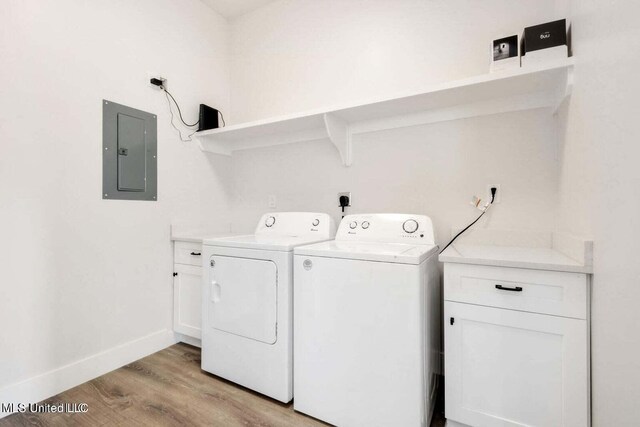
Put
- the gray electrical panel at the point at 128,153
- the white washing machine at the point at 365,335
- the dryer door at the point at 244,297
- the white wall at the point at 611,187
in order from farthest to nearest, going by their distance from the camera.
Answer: the gray electrical panel at the point at 128,153, the dryer door at the point at 244,297, the white washing machine at the point at 365,335, the white wall at the point at 611,187

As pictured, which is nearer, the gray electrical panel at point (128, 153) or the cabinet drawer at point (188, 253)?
the gray electrical panel at point (128, 153)

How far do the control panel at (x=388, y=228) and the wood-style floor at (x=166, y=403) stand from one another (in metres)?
0.90

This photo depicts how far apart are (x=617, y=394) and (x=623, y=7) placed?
1.10 metres

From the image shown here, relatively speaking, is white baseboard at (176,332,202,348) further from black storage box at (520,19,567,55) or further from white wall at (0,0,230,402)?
black storage box at (520,19,567,55)

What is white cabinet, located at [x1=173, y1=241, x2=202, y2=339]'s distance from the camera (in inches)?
82.7

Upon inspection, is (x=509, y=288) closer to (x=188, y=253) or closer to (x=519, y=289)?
(x=519, y=289)

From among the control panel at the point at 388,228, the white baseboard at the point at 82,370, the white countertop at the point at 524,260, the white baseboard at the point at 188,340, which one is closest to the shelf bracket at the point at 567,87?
the white countertop at the point at 524,260

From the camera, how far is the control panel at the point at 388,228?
1.69m

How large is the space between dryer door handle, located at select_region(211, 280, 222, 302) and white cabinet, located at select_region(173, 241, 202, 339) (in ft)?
1.32

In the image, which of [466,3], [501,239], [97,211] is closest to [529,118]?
[501,239]

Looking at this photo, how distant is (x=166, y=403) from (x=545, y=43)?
2.52 meters

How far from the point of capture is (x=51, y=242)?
1.61 metres

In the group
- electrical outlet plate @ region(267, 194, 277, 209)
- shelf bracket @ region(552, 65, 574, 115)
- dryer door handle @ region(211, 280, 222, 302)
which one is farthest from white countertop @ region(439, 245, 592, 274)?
electrical outlet plate @ region(267, 194, 277, 209)

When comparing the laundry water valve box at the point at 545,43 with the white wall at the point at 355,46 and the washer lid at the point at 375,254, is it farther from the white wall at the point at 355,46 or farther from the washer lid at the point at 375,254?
the washer lid at the point at 375,254
